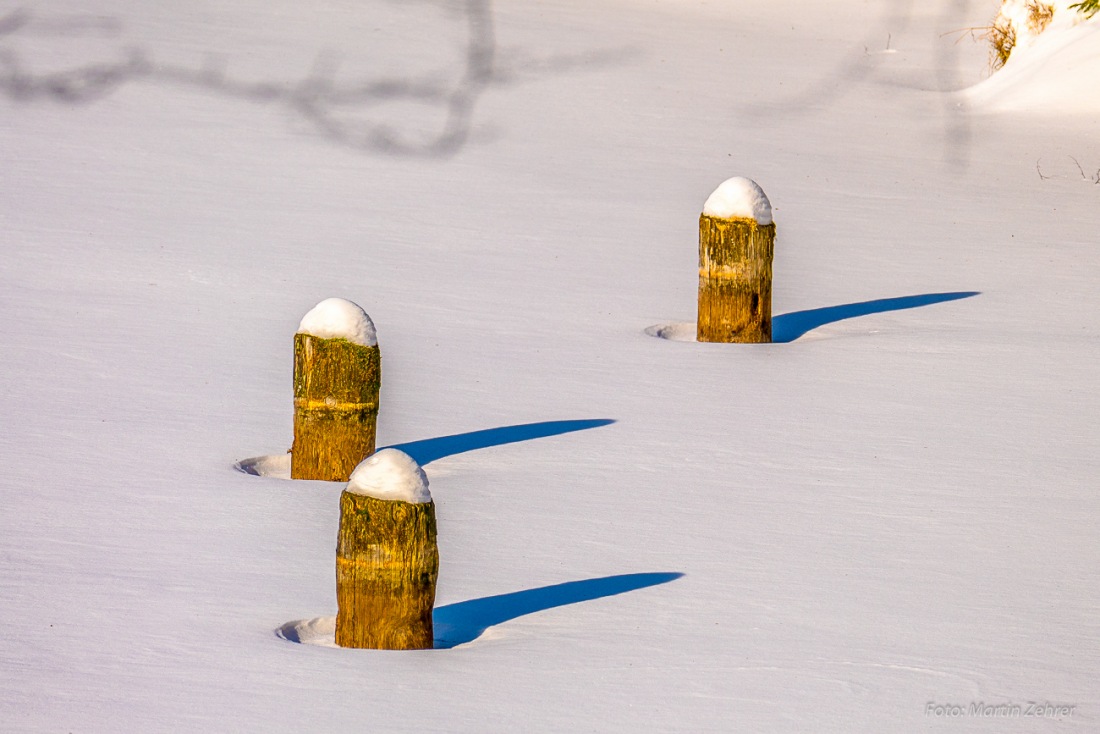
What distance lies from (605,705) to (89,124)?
13439 millimetres

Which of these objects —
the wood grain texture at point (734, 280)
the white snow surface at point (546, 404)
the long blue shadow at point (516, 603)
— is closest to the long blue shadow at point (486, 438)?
the white snow surface at point (546, 404)

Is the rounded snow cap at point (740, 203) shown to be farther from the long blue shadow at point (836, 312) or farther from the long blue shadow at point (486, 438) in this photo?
the long blue shadow at point (486, 438)

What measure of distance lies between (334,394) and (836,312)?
213 inches

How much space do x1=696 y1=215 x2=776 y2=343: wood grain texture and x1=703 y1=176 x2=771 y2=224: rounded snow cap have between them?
0.04m

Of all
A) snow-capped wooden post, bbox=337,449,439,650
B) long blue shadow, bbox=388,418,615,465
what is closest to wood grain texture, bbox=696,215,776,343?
long blue shadow, bbox=388,418,615,465

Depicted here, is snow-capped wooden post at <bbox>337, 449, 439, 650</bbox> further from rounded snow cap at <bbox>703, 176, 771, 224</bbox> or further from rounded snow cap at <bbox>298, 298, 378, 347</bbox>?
rounded snow cap at <bbox>703, 176, 771, 224</bbox>

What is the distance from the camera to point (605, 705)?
483cm

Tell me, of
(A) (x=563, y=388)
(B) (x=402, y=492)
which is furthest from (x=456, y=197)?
(B) (x=402, y=492)

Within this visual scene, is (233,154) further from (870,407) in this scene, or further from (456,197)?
(870,407)

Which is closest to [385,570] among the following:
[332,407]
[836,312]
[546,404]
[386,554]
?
[386,554]

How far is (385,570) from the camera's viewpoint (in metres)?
5.18

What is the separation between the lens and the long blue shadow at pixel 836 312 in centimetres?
1121

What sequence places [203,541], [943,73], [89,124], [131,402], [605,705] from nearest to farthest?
[943,73] < [605,705] < [203,541] < [131,402] < [89,124]

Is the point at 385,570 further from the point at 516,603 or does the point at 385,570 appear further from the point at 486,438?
the point at 486,438
